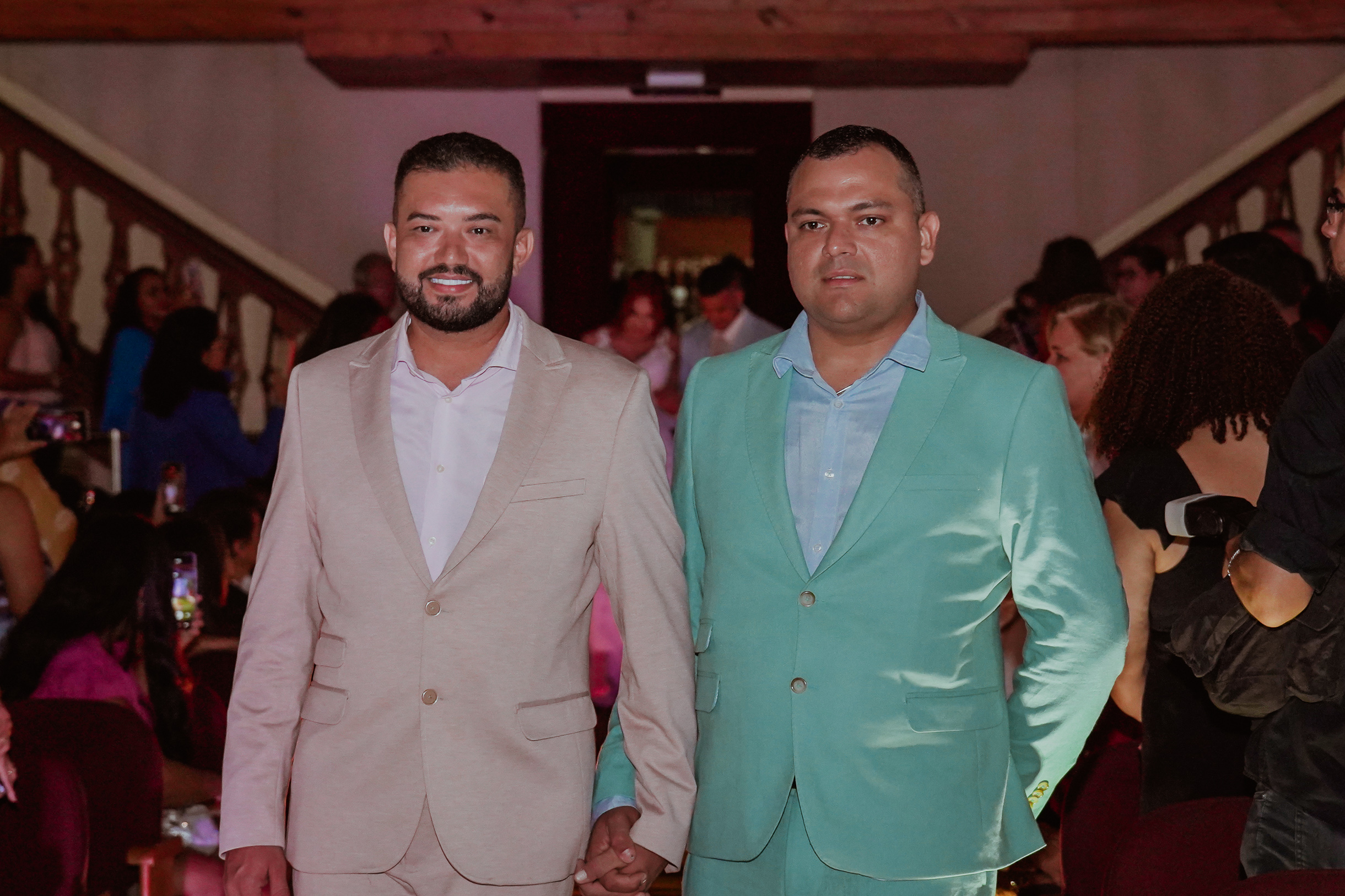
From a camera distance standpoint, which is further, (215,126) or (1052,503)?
(215,126)

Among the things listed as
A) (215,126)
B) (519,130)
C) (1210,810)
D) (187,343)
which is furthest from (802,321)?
(215,126)

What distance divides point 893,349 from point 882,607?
386 millimetres

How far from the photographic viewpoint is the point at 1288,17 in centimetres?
711

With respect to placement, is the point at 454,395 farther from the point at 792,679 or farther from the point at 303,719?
the point at 792,679

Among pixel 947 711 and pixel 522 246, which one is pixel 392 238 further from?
pixel 947 711

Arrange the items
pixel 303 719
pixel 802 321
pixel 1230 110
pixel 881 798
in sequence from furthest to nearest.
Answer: pixel 1230 110
pixel 802 321
pixel 303 719
pixel 881 798

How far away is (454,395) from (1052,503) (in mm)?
853

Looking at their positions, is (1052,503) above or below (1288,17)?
below

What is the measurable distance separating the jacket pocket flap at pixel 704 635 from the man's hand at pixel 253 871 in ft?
2.11

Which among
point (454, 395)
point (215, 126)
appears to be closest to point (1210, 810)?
point (454, 395)

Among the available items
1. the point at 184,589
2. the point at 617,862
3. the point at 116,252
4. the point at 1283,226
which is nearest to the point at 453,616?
the point at 617,862

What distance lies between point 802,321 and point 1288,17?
618cm

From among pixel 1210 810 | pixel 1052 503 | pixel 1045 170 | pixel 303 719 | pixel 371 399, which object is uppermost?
pixel 1045 170

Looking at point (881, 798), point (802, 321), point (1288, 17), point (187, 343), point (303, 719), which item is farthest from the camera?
point (1288, 17)
